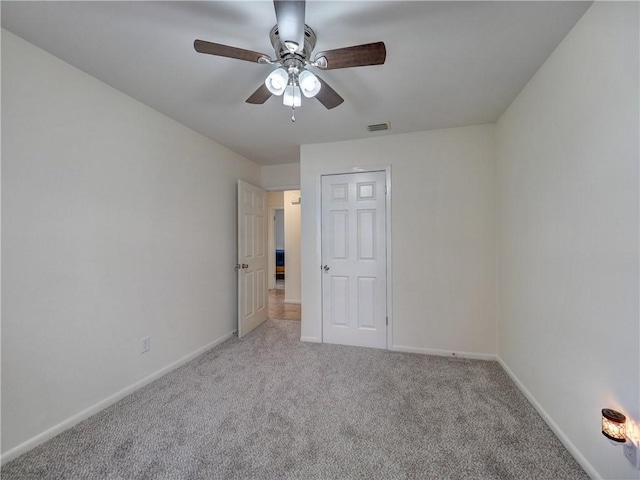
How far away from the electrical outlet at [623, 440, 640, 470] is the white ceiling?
1.98m

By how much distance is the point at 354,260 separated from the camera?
10.2ft

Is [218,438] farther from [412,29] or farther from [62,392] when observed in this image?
[412,29]

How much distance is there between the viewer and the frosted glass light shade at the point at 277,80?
4.68ft

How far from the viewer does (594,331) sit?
4.42 feet

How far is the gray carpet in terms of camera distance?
1444 mm

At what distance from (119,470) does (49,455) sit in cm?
48

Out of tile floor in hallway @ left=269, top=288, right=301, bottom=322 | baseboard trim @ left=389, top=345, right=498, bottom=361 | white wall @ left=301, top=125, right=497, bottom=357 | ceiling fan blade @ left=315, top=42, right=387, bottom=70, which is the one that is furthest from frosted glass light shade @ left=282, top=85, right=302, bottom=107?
tile floor in hallway @ left=269, top=288, right=301, bottom=322

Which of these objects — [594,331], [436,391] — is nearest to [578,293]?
[594,331]

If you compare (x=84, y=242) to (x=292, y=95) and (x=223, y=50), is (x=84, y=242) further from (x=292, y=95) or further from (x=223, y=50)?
(x=292, y=95)

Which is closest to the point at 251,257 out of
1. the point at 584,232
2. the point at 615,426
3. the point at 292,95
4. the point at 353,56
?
→ the point at 292,95

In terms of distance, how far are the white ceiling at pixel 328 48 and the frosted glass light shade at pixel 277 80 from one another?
26 cm

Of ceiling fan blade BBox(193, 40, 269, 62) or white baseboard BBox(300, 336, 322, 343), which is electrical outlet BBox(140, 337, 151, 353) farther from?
ceiling fan blade BBox(193, 40, 269, 62)

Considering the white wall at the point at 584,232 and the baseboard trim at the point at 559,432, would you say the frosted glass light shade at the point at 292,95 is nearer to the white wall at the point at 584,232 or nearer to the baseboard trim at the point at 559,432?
the white wall at the point at 584,232

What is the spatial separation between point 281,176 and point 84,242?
8.61 feet
